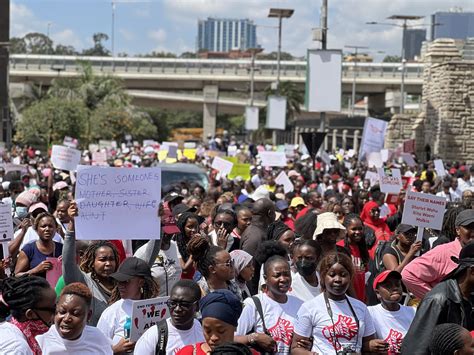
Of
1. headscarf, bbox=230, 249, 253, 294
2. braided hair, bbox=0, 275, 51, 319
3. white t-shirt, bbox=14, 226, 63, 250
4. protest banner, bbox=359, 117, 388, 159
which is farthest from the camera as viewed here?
protest banner, bbox=359, 117, 388, 159

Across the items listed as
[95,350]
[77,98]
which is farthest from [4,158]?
[77,98]

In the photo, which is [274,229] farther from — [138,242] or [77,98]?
[77,98]

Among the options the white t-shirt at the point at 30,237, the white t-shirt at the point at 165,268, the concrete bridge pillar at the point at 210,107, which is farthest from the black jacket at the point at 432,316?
the concrete bridge pillar at the point at 210,107

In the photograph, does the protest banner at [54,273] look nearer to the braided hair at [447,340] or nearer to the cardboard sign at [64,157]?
the braided hair at [447,340]

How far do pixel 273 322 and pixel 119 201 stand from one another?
1.98 m

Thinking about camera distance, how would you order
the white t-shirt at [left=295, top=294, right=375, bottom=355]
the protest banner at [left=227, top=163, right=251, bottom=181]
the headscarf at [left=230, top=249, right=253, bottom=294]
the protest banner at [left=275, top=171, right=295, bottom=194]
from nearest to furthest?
1. the white t-shirt at [left=295, top=294, right=375, bottom=355]
2. the headscarf at [left=230, top=249, right=253, bottom=294]
3. the protest banner at [left=275, top=171, right=295, bottom=194]
4. the protest banner at [left=227, top=163, right=251, bottom=181]

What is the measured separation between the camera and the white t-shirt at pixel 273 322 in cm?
636

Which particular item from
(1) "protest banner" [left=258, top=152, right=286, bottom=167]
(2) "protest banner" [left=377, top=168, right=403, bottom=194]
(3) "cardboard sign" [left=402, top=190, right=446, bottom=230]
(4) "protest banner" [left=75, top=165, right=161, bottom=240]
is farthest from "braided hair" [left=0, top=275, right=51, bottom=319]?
(1) "protest banner" [left=258, top=152, right=286, bottom=167]

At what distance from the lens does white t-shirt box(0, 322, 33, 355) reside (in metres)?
5.19

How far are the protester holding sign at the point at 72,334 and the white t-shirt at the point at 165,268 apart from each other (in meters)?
2.11

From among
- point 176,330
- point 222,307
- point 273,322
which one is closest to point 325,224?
point 273,322

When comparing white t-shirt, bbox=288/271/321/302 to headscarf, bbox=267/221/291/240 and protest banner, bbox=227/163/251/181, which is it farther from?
protest banner, bbox=227/163/251/181

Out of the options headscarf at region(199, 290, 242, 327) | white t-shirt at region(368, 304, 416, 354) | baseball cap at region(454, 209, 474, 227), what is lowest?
white t-shirt at region(368, 304, 416, 354)

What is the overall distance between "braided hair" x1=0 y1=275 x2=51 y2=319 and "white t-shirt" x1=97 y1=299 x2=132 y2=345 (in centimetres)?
72
